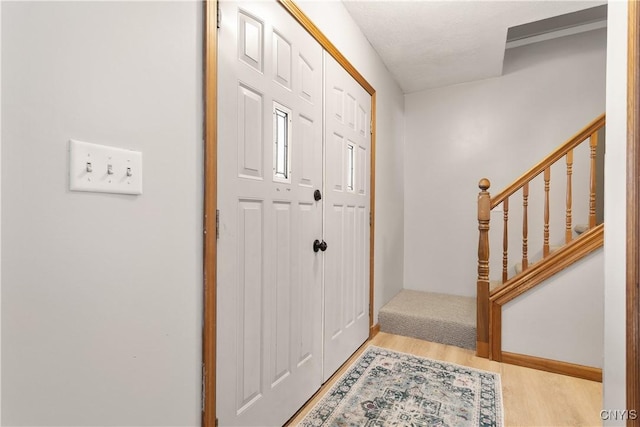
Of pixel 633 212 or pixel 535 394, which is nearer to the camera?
pixel 633 212

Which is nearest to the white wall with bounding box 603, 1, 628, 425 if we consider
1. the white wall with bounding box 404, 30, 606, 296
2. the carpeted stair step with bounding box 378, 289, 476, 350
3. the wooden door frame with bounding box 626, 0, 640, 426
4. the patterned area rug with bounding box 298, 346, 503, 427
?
the wooden door frame with bounding box 626, 0, 640, 426

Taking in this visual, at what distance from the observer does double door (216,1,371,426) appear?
3.88 ft

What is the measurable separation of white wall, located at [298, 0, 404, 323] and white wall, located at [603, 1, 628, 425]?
1355 millimetres

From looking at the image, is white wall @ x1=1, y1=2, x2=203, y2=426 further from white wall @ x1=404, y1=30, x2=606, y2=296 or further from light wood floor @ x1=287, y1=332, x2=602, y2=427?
white wall @ x1=404, y1=30, x2=606, y2=296

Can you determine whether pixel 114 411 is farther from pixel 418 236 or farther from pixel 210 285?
pixel 418 236

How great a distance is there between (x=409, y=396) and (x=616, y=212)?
141cm

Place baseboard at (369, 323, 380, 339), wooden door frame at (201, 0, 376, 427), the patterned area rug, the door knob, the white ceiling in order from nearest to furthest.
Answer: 1. wooden door frame at (201, 0, 376, 427)
2. the patterned area rug
3. the door knob
4. the white ceiling
5. baseboard at (369, 323, 380, 339)

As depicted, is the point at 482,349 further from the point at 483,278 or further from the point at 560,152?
the point at 560,152

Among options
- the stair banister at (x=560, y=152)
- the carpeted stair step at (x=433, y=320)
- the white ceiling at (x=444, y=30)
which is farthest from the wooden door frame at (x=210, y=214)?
the stair banister at (x=560, y=152)

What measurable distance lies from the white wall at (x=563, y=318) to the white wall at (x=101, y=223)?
2.16 m

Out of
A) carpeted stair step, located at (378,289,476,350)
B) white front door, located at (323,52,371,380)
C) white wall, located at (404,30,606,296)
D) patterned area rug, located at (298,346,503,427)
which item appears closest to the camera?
patterned area rug, located at (298,346,503,427)

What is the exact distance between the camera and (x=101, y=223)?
0.78 metres

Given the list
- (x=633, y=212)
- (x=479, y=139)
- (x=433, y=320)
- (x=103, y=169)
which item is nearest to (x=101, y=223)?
(x=103, y=169)

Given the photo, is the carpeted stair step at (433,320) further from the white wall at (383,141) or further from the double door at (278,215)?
the double door at (278,215)
